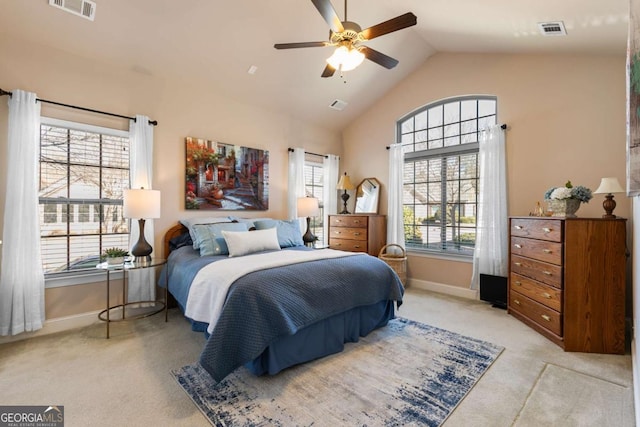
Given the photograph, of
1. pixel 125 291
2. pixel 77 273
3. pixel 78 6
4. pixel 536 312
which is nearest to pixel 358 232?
pixel 536 312

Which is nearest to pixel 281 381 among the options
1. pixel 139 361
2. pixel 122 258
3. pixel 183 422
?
pixel 183 422

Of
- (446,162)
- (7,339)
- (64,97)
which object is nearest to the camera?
(7,339)

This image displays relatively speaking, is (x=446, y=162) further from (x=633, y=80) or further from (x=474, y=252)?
(x=633, y=80)

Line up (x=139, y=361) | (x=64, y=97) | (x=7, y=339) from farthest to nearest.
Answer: (x=64, y=97) < (x=7, y=339) < (x=139, y=361)

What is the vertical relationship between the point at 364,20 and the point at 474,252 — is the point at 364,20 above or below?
above

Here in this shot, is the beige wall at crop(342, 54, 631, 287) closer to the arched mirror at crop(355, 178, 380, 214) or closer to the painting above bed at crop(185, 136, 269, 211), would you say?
the arched mirror at crop(355, 178, 380, 214)

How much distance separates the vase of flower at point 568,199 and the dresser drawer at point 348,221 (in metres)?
2.38

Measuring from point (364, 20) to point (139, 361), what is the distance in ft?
13.5

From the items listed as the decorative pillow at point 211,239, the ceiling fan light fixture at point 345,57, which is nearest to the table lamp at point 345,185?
the decorative pillow at point 211,239

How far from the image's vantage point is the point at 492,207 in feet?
12.5

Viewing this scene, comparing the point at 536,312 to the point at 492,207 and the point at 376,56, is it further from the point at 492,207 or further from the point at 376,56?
the point at 376,56

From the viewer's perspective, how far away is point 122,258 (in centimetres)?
301

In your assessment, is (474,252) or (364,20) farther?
(474,252)

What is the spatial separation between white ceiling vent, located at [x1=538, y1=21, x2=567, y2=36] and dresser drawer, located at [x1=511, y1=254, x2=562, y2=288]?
7.26ft
